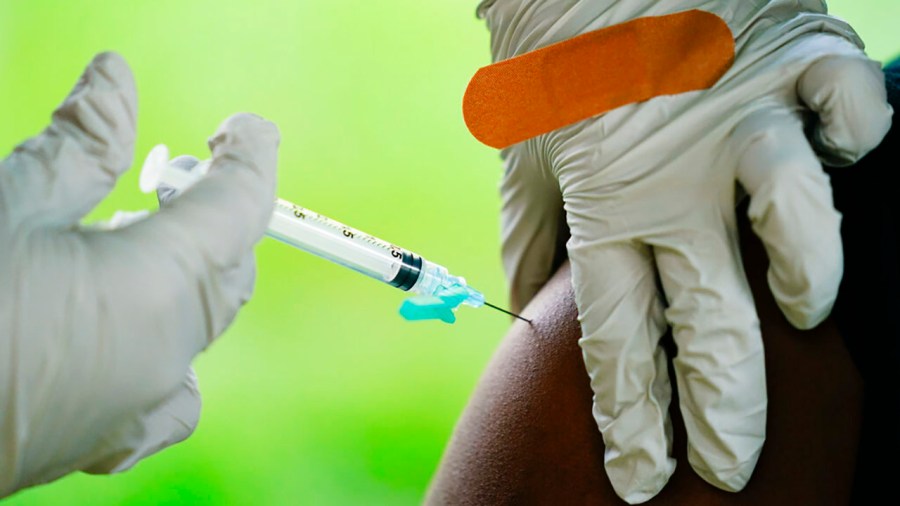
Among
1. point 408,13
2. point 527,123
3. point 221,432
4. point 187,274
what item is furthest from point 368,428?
point 187,274

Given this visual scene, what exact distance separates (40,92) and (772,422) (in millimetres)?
2215

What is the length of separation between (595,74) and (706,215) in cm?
24

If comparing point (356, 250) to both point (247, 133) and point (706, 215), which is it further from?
point (706, 215)

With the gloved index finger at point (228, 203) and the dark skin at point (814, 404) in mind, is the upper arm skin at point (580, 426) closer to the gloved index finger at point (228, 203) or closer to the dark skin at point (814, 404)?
the dark skin at point (814, 404)

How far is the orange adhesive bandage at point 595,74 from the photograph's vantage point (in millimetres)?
905

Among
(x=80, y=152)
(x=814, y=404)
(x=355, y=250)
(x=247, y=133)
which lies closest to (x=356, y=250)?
(x=355, y=250)

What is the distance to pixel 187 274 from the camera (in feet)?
2.29

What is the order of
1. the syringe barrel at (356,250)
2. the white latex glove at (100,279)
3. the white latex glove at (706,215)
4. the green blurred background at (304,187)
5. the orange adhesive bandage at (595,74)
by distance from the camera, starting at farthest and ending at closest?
the green blurred background at (304,187)
the syringe barrel at (356,250)
the orange adhesive bandage at (595,74)
the white latex glove at (706,215)
the white latex glove at (100,279)

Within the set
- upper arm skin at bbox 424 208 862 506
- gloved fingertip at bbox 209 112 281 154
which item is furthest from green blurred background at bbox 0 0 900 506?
gloved fingertip at bbox 209 112 281 154

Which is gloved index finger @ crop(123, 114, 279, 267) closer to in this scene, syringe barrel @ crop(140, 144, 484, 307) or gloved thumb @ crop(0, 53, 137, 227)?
gloved thumb @ crop(0, 53, 137, 227)

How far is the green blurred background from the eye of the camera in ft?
6.92

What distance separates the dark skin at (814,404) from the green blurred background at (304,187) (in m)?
1.17

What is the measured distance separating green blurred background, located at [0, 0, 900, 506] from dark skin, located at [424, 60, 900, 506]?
3.83ft

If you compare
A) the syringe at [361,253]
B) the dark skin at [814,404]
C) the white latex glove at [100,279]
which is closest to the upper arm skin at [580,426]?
the dark skin at [814,404]
